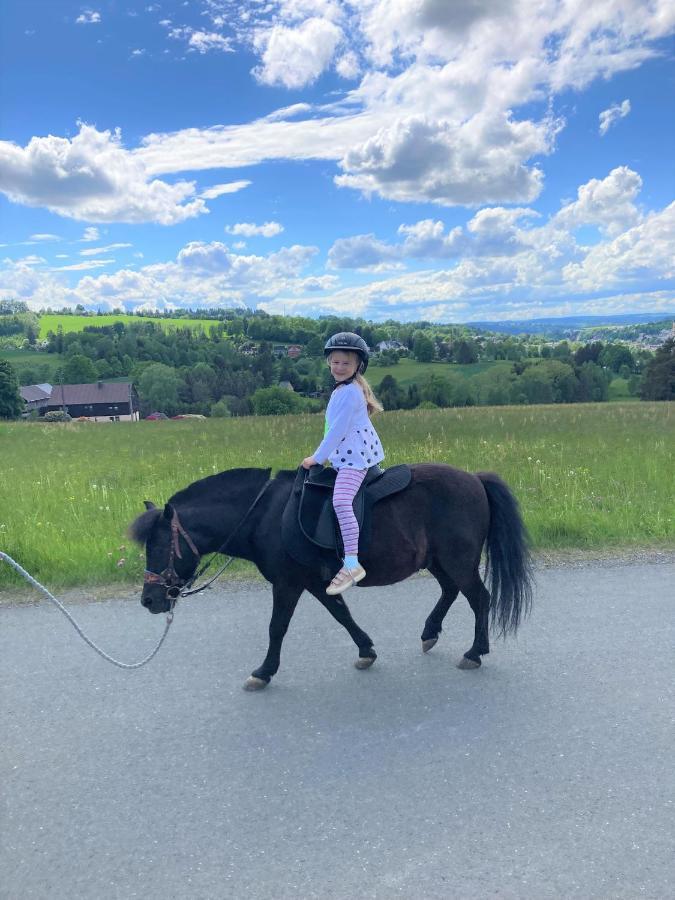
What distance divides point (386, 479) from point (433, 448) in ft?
31.3

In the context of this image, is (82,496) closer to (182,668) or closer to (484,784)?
(182,668)

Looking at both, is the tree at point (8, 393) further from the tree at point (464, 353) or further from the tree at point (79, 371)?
the tree at point (464, 353)

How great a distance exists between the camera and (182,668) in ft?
14.3


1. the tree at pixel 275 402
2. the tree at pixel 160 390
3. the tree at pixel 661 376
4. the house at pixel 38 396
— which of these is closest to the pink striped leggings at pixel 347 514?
the tree at pixel 275 402

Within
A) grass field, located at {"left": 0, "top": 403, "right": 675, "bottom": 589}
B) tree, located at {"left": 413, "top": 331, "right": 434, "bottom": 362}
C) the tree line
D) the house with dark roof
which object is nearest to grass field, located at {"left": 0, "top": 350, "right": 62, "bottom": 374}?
the tree line

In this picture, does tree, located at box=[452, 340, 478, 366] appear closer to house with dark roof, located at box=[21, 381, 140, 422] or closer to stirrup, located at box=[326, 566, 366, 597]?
house with dark roof, located at box=[21, 381, 140, 422]

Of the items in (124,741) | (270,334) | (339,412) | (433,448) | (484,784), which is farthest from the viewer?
(270,334)

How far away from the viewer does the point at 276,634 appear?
4242 mm

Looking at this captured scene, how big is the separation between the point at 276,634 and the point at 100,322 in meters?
161

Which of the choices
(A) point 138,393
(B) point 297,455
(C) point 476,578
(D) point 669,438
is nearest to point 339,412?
(C) point 476,578

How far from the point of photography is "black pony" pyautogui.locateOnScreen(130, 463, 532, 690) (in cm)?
414

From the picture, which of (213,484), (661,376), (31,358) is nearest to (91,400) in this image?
(31,358)

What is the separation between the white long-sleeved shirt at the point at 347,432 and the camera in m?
4.11

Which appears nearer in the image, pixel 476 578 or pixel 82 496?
pixel 476 578
